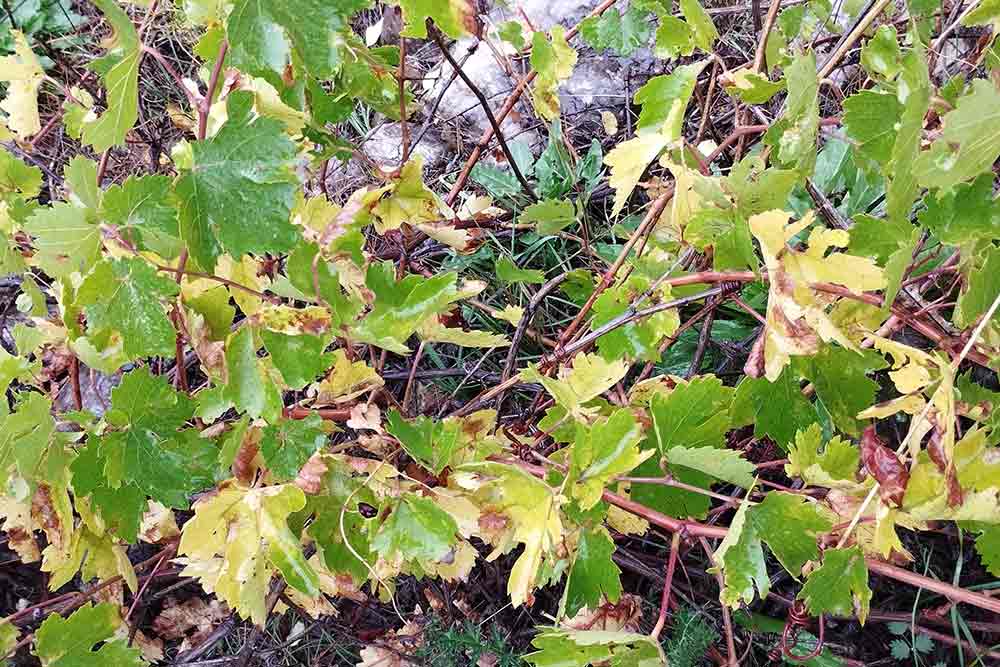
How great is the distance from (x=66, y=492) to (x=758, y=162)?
1.00m

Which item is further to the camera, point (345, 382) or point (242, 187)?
point (345, 382)

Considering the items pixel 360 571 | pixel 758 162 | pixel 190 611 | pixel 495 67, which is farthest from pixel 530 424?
pixel 495 67

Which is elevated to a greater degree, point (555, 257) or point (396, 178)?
point (396, 178)

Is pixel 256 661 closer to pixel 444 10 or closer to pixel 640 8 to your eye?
pixel 444 10

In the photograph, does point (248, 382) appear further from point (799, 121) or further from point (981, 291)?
point (981, 291)

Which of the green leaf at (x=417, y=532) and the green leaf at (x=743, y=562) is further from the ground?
the green leaf at (x=417, y=532)

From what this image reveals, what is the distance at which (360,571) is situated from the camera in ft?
3.63

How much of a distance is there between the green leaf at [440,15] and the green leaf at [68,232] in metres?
0.46

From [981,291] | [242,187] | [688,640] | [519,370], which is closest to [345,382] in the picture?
[519,370]

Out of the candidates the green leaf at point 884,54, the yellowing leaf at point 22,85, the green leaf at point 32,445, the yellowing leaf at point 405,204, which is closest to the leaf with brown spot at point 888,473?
the green leaf at point 884,54

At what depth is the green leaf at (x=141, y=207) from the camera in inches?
35.3

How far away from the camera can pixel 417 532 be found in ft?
3.09

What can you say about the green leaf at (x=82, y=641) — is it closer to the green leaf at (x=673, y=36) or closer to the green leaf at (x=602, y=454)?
the green leaf at (x=602, y=454)

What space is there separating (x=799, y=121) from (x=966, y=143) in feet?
0.73
